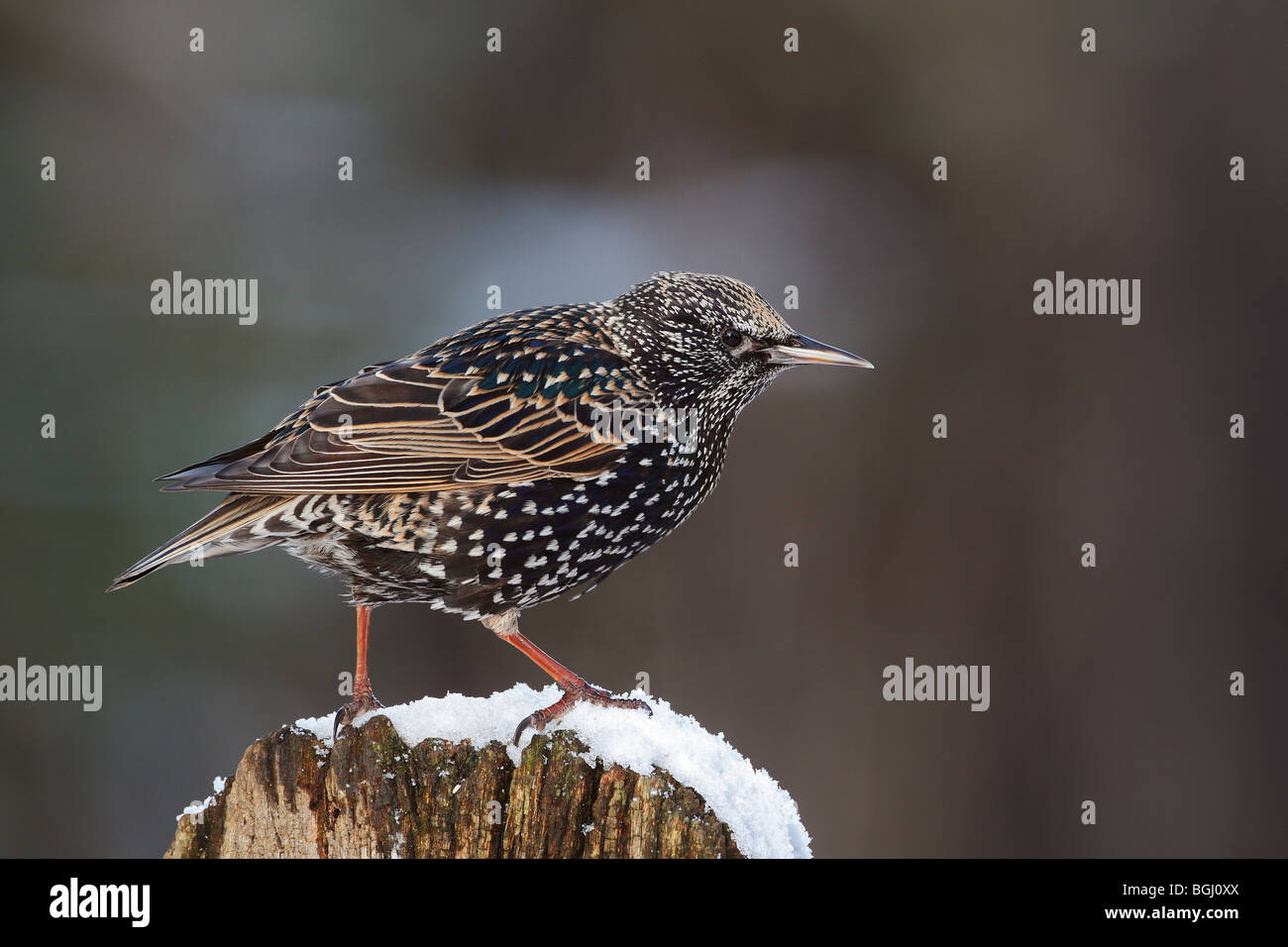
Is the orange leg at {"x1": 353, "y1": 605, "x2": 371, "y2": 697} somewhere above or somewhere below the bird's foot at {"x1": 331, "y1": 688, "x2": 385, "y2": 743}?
above

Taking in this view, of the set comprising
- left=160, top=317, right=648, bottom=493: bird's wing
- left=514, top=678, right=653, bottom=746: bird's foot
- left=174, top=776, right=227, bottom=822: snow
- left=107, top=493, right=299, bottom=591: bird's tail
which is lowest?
left=174, top=776, right=227, bottom=822: snow

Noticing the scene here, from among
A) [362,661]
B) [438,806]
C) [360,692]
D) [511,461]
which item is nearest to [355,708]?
[360,692]

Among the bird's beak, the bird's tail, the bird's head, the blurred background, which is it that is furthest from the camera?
the blurred background

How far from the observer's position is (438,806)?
9.09 feet

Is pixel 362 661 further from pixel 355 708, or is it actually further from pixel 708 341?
pixel 708 341

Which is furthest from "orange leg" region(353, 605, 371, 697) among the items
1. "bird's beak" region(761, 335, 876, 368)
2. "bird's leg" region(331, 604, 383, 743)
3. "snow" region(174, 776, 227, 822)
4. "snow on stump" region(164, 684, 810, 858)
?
"bird's beak" region(761, 335, 876, 368)

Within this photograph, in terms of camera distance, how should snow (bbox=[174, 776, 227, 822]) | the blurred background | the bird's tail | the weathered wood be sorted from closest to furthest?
1. the weathered wood
2. snow (bbox=[174, 776, 227, 822])
3. the bird's tail
4. the blurred background

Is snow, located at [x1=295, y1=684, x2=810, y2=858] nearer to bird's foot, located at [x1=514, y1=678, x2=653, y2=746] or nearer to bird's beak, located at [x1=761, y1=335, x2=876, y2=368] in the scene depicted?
bird's foot, located at [x1=514, y1=678, x2=653, y2=746]

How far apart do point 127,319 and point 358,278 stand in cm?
136

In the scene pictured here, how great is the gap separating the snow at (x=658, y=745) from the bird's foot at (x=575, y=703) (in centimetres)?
4

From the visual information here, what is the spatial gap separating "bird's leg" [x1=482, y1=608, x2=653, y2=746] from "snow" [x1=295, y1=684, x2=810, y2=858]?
4 cm

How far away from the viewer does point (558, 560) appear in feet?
11.1

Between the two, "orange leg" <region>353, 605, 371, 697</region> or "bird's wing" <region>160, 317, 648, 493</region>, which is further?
"orange leg" <region>353, 605, 371, 697</region>

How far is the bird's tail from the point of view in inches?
124
